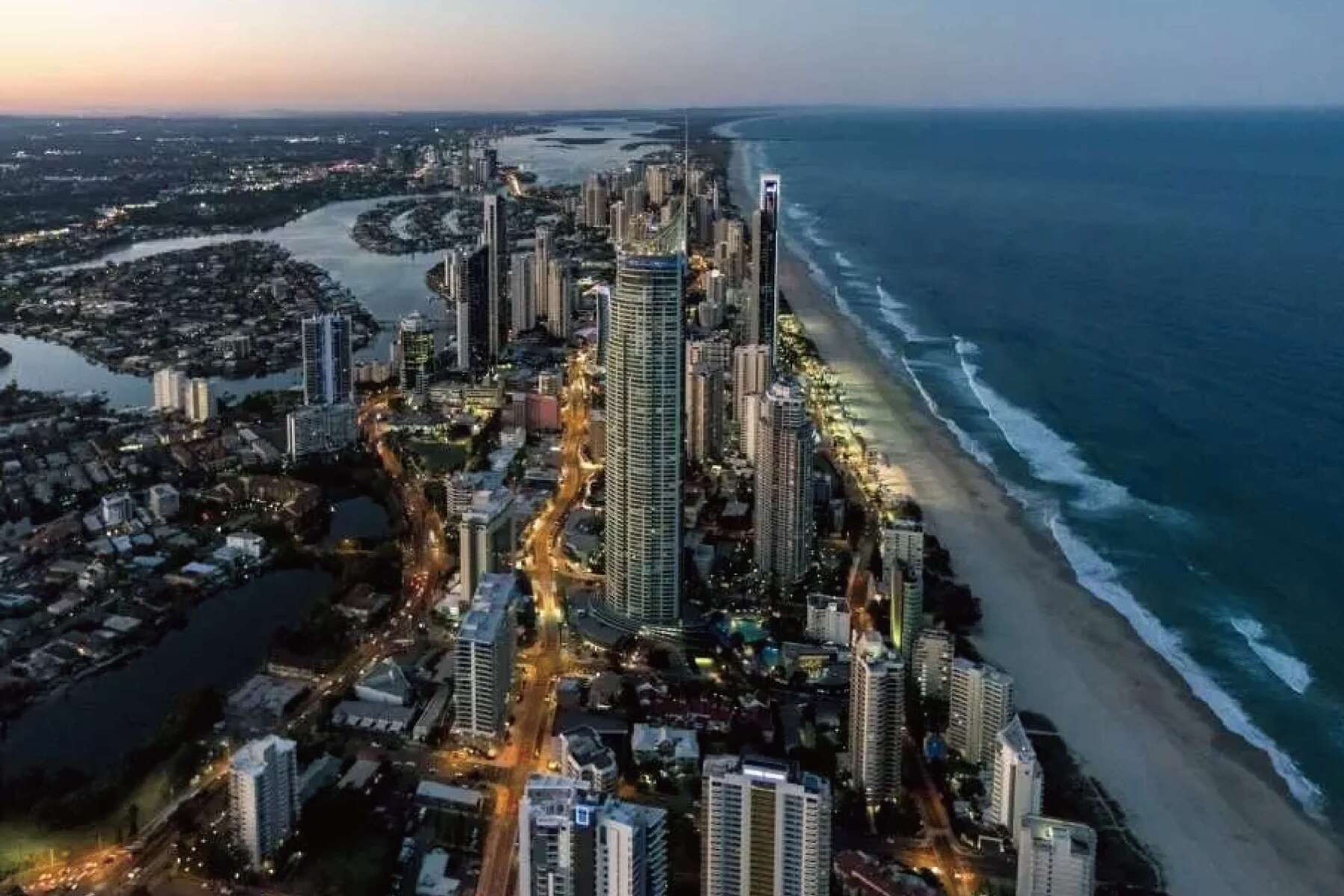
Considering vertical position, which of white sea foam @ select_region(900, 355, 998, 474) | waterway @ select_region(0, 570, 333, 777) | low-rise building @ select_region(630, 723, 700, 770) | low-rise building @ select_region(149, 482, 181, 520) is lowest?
waterway @ select_region(0, 570, 333, 777)

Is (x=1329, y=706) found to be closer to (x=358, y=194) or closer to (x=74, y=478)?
(x=74, y=478)

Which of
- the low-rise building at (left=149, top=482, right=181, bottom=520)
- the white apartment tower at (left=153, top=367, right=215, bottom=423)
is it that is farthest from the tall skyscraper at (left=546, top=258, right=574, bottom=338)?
the low-rise building at (left=149, top=482, right=181, bottom=520)

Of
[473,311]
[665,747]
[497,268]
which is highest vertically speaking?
[497,268]

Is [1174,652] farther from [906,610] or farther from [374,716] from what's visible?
[374,716]

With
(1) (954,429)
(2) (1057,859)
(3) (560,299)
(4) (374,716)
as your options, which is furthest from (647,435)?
(3) (560,299)

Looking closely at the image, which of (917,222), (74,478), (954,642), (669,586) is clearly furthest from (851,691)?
(917,222)

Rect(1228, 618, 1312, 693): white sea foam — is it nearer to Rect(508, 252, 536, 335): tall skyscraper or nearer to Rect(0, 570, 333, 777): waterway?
Rect(0, 570, 333, 777): waterway
